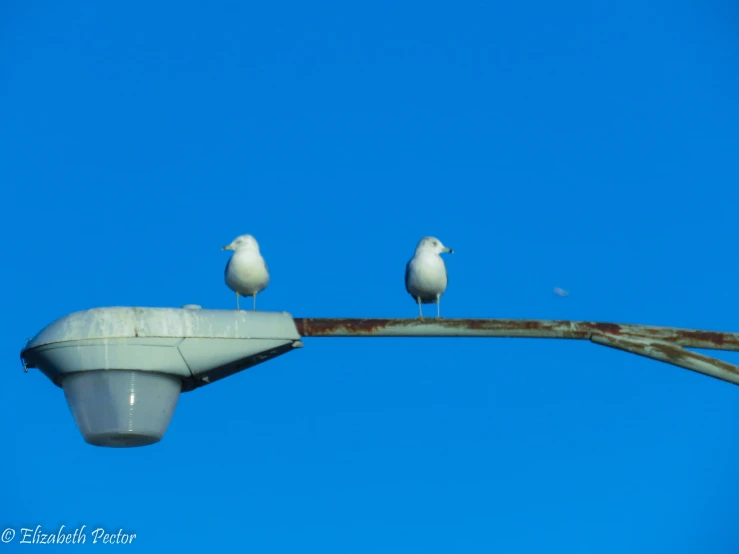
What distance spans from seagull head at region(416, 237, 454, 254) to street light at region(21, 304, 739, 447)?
401cm

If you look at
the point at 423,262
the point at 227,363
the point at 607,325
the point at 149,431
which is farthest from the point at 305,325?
the point at 423,262

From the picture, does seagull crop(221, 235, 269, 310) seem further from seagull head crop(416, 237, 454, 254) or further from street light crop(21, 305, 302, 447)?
street light crop(21, 305, 302, 447)

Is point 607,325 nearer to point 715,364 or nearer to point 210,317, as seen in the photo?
point 715,364

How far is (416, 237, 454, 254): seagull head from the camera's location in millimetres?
12628

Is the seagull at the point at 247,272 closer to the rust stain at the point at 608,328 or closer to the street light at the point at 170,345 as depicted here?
the street light at the point at 170,345

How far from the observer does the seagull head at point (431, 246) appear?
41.4ft

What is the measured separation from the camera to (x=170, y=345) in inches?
338

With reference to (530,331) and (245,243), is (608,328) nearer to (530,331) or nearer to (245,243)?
(530,331)

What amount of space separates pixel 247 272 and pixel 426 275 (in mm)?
1711

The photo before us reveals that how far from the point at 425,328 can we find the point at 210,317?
145cm

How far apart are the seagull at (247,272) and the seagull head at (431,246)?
157 cm

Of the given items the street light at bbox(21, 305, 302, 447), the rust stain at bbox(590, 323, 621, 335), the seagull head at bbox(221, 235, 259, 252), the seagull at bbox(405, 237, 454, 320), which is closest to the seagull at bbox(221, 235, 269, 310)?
the seagull head at bbox(221, 235, 259, 252)

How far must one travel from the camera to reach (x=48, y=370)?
8.68 metres

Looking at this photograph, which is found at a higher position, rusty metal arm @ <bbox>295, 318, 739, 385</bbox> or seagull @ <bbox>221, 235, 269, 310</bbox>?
seagull @ <bbox>221, 235, 269, 310</bbox>
